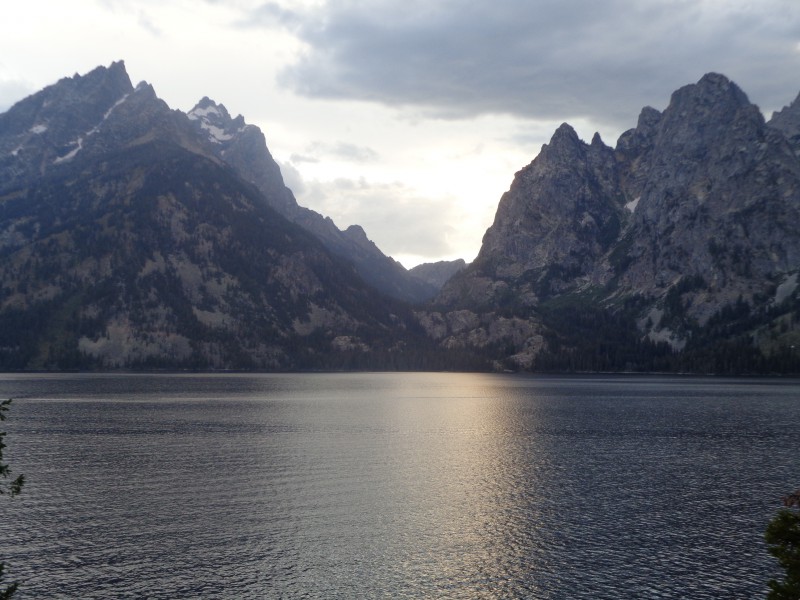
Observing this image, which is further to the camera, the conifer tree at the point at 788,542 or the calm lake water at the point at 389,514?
the calm lake water at the point at 389,514

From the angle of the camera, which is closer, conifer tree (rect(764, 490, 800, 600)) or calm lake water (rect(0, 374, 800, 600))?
conifer tree (rect(764, 490, 800, 600))

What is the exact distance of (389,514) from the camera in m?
77.0

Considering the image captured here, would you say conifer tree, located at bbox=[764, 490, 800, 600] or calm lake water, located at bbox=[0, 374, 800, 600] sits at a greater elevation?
conifer tree, located at bbox=[764, 490, 800, 600]

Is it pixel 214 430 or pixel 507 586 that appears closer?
pixel 507 586

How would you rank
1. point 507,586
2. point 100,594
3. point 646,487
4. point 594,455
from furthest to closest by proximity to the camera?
point 594,455 → point 646,487 → point 507,586 → point 100,594

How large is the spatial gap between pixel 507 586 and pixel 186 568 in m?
27.4

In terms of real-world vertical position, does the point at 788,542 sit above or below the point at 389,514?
above

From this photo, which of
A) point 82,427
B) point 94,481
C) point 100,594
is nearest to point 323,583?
point 100,594

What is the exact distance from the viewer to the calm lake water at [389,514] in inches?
2208

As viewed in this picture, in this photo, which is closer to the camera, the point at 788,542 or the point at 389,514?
the point at 788,542

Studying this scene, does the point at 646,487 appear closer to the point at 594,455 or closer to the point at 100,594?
the point at 594,455

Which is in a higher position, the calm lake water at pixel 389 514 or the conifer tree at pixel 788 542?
the conifer tree at pixel 788 542

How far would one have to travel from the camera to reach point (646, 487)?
92000 mm

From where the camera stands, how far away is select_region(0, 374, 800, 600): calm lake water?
56.1 m
